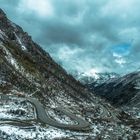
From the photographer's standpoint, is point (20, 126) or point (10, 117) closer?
point (20, 126)

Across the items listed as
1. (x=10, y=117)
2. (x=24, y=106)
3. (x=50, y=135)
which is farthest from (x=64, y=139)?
(x=24, y=106)

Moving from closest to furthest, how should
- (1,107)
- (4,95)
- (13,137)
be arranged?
(13,137)
(1,107)
(4,95)

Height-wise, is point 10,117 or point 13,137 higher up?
point 10,117

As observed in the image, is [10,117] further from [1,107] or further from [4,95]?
[4,95]

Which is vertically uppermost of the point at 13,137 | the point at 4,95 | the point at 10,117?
the point at 4,95

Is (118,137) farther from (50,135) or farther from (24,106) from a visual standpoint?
(24,106)

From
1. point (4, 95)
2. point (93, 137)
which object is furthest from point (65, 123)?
point (4, 95)

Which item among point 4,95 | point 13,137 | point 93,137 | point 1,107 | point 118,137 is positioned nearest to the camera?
point 13,137

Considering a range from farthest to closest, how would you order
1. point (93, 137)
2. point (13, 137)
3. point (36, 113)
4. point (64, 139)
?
point (36, 113) → point (93, 137) → point (64, 139) → point (13, 137)

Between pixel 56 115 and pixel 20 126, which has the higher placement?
pixel 56 115
